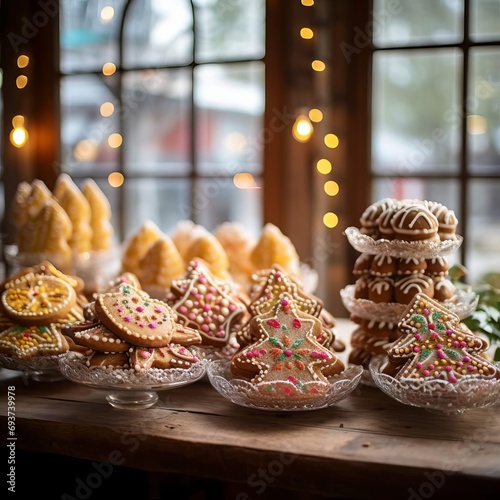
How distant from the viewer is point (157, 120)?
3.47 meters

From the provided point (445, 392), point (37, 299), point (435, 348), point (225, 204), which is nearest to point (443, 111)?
point (225, 204)

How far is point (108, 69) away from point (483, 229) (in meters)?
1.81

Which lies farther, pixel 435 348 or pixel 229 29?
pixel 229 29

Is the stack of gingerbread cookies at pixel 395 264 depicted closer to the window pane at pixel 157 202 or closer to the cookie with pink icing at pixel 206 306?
the cookie with pink icing at pixel 206 306

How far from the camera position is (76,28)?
3533mm

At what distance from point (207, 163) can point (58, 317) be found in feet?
5.26

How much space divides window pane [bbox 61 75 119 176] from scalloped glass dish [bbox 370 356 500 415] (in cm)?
225

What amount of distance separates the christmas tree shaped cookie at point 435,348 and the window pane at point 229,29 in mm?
1808

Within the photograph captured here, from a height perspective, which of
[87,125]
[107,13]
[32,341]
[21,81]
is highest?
[107,13]

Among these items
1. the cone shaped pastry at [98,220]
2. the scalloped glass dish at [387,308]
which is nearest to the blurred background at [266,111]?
the cone shaped pastry at [98,220]

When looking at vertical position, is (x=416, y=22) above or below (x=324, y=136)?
above

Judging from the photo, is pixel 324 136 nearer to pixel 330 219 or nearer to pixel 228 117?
pixel 330 219

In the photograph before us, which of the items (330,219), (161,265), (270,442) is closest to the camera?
(270,442)

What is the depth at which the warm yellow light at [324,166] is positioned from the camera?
3.11 metres
